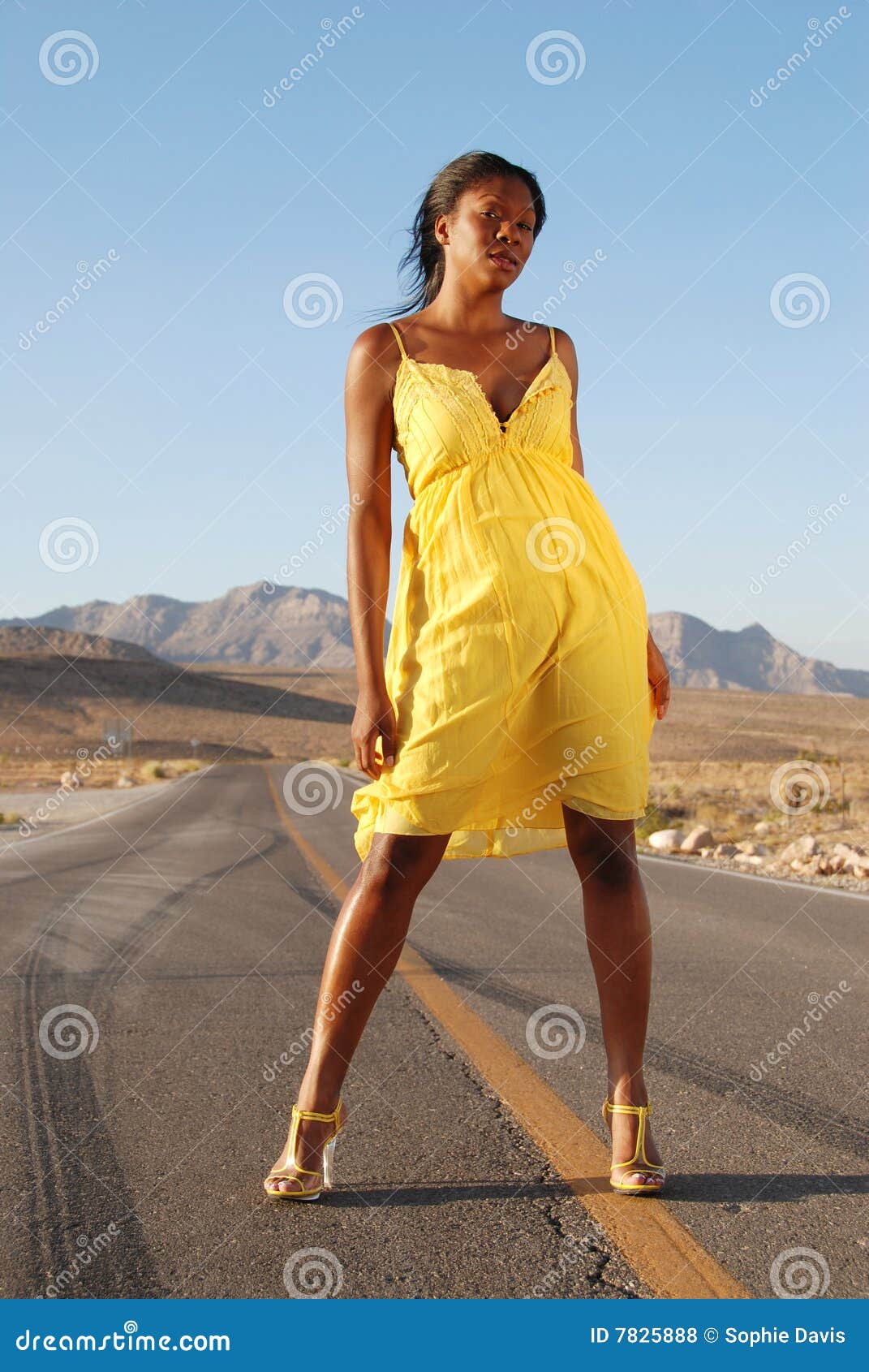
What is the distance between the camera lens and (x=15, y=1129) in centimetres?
287

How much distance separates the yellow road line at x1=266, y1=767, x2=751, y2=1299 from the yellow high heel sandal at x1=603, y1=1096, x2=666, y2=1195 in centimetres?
2

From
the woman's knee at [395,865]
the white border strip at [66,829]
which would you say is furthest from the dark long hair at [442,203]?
the white border strip at [66,829]

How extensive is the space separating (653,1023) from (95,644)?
493ft

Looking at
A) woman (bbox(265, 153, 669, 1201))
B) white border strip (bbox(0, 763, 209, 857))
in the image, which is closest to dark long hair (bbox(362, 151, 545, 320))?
woman (bbox(265, 153, 669, 1201))

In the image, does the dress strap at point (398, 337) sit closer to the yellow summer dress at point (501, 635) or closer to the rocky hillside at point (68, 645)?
the yellow summer dress at point (501, 635)

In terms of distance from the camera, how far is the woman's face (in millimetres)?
2783

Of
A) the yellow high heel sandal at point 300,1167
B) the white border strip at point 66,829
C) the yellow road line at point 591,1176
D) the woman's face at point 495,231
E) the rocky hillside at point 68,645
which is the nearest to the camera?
the yellow road line at point 591,1176

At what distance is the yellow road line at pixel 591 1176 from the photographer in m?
2.04

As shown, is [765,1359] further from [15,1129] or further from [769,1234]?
[15,1129]

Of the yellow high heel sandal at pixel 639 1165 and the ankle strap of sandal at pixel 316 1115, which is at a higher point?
the yellow high heel sandal at pixel 639 1165

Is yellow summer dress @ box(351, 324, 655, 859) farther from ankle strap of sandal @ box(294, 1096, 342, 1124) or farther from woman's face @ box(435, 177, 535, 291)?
ankle strap of sandal @ box(294, 1096, 342, 1124)

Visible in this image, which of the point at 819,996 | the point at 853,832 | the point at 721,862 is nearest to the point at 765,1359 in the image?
the point at 819,996

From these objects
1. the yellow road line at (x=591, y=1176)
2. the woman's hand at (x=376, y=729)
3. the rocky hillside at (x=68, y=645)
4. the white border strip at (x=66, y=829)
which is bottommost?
the rocky hillside at (x=68, y=645)

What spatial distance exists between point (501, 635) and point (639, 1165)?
1.11 meters
